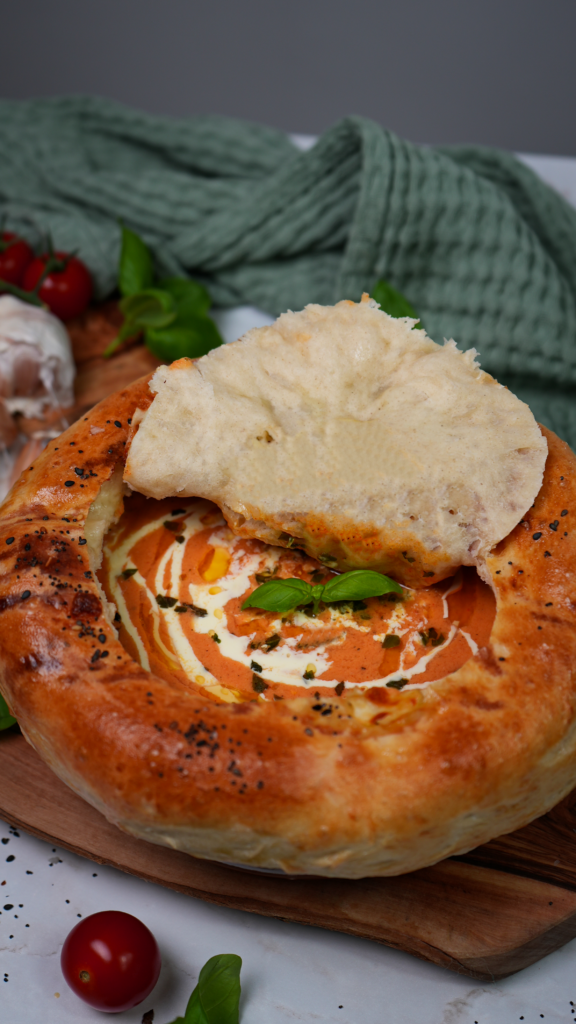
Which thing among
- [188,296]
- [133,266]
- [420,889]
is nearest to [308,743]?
[420,889]

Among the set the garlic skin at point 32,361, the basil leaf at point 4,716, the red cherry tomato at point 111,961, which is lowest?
the red cherry tomato at point 111,961

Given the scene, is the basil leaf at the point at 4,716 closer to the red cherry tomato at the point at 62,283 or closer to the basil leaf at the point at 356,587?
the basil leaf at the point at 356,587

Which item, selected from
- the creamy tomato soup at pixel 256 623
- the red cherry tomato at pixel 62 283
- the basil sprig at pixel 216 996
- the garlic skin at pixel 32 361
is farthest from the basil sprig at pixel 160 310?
the basil sprig at pixel 216 996

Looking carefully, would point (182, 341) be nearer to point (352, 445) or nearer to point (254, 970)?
point (352, 445)

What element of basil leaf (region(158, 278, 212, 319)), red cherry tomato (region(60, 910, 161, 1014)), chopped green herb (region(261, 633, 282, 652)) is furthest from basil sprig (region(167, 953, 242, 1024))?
basil leaf (region(158, 278, 212, 319))

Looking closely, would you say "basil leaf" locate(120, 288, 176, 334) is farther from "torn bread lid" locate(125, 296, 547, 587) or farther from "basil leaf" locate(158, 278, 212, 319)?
"torn bread lid" locate(125, 296, 547, 587)

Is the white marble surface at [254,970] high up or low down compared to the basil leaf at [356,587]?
down

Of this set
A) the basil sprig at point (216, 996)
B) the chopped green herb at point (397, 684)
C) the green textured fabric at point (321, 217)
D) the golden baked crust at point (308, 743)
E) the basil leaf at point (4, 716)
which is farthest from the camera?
the green textured fabric at point (321, 217)

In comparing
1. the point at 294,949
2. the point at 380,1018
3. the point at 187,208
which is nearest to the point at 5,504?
the point at 294,949
